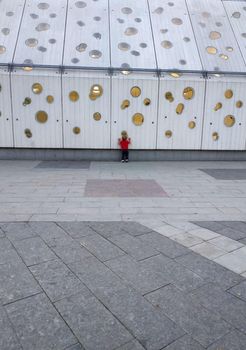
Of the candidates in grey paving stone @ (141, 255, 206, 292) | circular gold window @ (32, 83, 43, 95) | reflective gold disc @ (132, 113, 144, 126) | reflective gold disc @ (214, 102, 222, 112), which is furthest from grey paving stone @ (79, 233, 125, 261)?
reflective gold disc @ (214, 102, 222, 112)

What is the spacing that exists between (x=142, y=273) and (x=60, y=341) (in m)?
1.41

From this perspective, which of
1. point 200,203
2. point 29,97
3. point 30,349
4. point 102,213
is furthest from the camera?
point 29,97

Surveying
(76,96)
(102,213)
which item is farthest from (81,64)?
(102,213)

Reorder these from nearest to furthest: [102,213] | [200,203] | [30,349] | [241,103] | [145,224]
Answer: [30,349] → [145,224] → [102,213] → [200,203] → [241,103]

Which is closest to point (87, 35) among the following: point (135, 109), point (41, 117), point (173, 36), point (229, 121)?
point (173, 36)

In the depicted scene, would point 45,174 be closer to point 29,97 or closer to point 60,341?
point 29,97

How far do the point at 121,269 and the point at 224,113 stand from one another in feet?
33.0

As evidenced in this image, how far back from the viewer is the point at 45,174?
9.55 m

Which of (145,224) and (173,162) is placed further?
(173,162)

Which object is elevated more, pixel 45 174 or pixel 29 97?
pixel 29 97

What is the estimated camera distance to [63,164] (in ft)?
37.1

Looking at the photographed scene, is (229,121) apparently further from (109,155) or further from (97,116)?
(97,116)

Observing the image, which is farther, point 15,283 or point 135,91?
point 135,91

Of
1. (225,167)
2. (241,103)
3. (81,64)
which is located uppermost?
(81,64)
